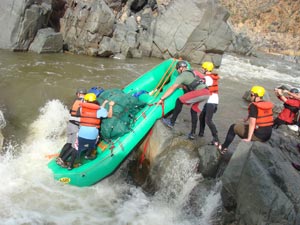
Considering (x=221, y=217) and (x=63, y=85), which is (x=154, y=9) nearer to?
(x=63, y=85)

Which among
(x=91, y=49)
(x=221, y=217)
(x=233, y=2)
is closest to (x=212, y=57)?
(x=91, y=49)

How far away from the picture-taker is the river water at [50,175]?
5.62m

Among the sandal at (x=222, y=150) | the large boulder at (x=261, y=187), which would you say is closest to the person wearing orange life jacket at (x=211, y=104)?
the sandal at (x=222, y=150)

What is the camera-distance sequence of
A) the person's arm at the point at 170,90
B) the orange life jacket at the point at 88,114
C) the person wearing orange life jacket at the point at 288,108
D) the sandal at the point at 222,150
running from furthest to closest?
the person wearing orange life jacket at the point at 288,108
the person's arm at the point at 170,90
the orange life jacket at the point at 88,114
the sandal at the point at 222,150

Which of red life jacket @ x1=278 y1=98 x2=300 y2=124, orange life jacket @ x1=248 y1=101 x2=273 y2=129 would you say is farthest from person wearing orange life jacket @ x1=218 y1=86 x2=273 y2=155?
red life jacket @ x1=278 y1=98 x2=300 y2=124

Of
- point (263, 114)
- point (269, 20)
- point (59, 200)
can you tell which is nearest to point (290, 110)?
point (263, 114)

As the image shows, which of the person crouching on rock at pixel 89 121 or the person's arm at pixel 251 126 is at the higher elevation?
the person's arm at pixel 251 126

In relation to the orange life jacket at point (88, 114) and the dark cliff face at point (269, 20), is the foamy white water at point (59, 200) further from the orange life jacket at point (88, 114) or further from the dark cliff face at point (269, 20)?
the dark cliff face at point (269, 20)

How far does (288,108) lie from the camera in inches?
278

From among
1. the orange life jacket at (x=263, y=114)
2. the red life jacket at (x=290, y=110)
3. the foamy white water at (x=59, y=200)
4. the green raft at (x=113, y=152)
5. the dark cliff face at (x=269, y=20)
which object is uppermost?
the dark cliff face at (x=269, y=20)

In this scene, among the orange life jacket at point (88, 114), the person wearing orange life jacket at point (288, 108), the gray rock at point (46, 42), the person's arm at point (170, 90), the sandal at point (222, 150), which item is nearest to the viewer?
the sandal at point (222, 150)

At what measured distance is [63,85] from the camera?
10.9m

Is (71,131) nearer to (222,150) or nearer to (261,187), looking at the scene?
(222,150)

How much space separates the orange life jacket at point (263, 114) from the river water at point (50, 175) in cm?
132
